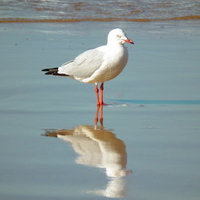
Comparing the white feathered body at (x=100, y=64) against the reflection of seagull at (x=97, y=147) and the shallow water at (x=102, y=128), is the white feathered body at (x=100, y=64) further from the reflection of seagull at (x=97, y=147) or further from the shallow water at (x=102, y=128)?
the reflection of seagull at (x=97, y=147)

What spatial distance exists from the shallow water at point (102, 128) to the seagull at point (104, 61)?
264mm

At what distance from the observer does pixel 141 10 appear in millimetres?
16594

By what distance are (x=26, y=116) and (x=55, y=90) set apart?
1302 mm

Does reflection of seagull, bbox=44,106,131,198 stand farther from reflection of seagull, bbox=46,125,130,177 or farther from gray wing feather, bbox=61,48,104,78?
gray wing feather, bbox=61,48,104,78

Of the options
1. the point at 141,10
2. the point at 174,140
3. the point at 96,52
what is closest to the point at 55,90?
the point at 96,52

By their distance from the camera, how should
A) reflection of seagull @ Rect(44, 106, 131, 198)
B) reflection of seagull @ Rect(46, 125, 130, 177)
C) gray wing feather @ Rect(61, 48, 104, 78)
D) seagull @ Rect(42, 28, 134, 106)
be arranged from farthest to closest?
gray wing feather @ Rect(61, 48, 104, 78)
seagull @ Rect(42, 28, 134, 106)
reflection of seagull @ Rect(46, 125, 130, 177)
reflection of seagull @ Rect(44, 106, 131, 198)

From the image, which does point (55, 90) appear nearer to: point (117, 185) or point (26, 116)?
point (26, 116)

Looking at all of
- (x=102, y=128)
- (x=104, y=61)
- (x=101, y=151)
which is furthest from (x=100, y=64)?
(x=101, y=151)

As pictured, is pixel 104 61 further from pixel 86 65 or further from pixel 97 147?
pixel 97 147

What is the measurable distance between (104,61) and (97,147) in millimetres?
2101

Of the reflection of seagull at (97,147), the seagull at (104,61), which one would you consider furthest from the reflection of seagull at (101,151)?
the seagull at (104,61)

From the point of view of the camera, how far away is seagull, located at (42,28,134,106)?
22.7 ft

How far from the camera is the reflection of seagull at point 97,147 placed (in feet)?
14.9

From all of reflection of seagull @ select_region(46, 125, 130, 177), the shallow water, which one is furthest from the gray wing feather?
reflection of seagull @ select_region(46, 125, 130, 177)
